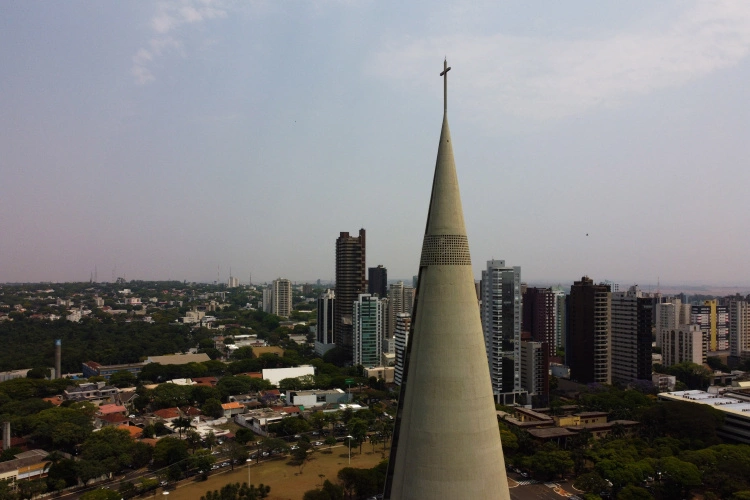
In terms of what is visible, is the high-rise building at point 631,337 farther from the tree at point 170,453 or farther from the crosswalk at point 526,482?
the tree at point 170,453

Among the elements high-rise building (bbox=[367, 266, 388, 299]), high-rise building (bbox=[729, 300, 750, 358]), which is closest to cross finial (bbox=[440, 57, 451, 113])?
high-rise building (bbox=[729, 300, 750, 358])

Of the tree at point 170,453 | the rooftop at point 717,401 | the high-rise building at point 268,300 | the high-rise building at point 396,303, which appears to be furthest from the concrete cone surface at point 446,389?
the high-rise building at point 268,300

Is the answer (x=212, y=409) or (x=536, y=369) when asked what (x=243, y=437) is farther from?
(x=536, y=369)

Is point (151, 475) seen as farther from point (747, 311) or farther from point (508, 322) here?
point (747, 311)

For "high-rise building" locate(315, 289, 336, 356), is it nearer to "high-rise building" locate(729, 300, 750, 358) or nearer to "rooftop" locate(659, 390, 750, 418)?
"rooftop" locate(659, 390, 750, 418)

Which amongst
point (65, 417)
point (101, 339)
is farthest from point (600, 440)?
point (101, 339)

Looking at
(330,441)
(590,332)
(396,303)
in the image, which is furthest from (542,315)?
(330,441)

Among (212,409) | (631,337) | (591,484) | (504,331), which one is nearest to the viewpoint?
(591,484)
